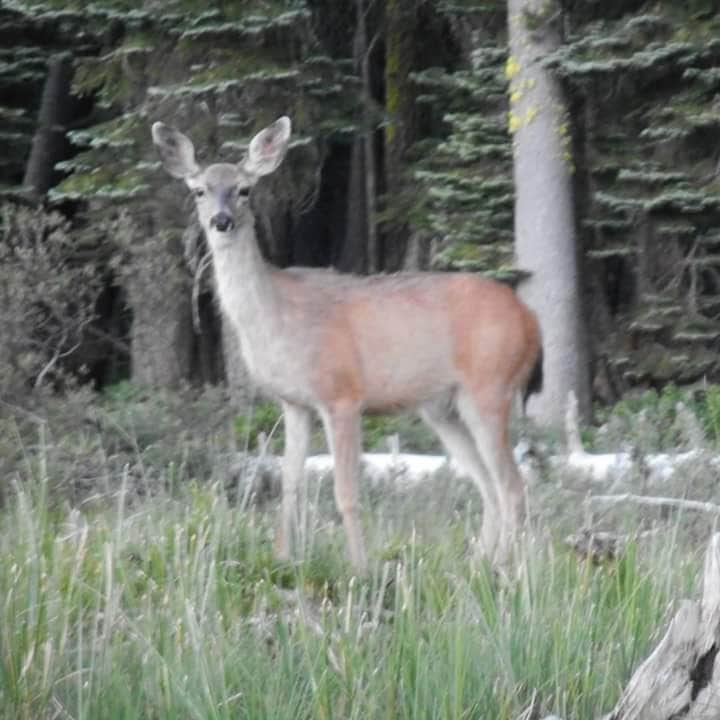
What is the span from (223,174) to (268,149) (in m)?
0.58

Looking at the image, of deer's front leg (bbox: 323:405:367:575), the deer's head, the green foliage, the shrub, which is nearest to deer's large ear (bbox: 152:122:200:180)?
the deer's head

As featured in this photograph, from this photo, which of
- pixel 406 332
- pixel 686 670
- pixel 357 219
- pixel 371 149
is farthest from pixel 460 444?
pixel 357 219

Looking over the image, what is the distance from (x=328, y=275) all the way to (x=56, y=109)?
35.8ft

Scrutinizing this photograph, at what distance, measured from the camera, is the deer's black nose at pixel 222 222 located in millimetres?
10938

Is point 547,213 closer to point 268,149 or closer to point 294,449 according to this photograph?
point 268,149

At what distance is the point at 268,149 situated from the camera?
11.6 metres

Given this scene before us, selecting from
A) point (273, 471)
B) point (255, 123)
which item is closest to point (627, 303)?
point (255, 123)

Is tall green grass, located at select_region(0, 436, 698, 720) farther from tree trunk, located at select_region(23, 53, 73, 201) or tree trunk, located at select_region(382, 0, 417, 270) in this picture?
tree trunk, located at select_region(23, 53, 73, 201)

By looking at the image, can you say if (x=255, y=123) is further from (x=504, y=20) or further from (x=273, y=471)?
(x=273, y=471)

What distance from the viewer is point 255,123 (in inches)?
691

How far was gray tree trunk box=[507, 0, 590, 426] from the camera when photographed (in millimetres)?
17547

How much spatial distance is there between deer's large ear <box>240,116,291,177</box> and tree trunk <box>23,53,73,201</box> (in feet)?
30.9

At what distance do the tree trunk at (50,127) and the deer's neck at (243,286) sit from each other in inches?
395

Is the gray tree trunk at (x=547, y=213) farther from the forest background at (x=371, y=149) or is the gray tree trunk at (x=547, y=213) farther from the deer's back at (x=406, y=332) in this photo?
the deer's back at (x=406, y=332)
